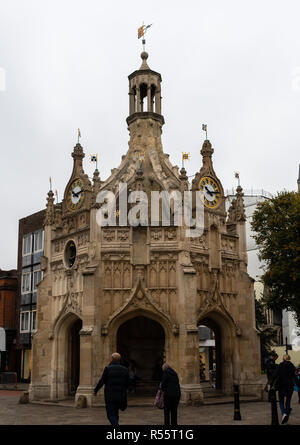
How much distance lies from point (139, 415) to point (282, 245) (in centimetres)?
1084

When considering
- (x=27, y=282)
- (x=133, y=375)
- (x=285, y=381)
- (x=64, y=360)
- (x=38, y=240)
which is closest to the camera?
(x=285, y=381)

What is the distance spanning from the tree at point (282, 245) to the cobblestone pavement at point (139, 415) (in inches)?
212

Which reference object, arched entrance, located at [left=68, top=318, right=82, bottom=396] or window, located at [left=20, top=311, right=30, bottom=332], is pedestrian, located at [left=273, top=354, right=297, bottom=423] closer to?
arched entrance, located at [left=68, top=318, right=82, bottom=396]

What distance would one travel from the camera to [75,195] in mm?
28594

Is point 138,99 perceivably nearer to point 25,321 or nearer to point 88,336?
point 88,336

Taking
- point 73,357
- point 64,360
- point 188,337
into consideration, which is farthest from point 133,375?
point 188,337

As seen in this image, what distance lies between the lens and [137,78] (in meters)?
30.9

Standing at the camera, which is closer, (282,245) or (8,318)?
(282,245)

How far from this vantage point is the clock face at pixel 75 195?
92.3 ft

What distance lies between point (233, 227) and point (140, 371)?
30.5ft

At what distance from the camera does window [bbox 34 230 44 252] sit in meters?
46.3

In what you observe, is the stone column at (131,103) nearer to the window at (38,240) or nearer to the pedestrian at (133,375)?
the pedestrian at (133,375)
